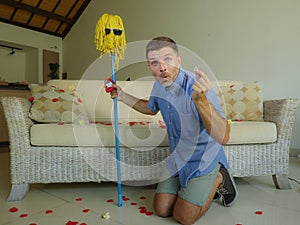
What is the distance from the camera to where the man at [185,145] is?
1171 mm

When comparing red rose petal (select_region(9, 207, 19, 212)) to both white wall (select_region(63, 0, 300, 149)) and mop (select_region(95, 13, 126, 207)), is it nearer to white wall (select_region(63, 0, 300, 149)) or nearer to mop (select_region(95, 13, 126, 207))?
mop (select_region(95, 13, 126, 207))

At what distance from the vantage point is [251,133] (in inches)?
62.9

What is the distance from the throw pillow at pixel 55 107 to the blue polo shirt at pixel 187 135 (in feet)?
2.38

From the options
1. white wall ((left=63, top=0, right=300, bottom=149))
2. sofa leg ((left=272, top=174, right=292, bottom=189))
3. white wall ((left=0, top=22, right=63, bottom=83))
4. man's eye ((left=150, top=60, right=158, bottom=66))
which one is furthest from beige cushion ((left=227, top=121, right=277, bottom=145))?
white wall ((left=0, top=22, right=63, bottom=83))

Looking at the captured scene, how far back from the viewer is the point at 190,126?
1216mm

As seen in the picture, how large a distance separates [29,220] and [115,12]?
4738mm

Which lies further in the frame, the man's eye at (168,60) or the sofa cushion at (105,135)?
the sofa cushion at (105,135)

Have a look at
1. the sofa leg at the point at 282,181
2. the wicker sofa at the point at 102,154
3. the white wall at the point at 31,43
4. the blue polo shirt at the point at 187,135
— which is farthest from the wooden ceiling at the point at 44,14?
the sofa leg at the point at 282,181

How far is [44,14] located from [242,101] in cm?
498

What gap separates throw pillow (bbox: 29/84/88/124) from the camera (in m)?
1.60

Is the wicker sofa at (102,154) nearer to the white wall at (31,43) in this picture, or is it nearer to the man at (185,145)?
the man at (185,145)

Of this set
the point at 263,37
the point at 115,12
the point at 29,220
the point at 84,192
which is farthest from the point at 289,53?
the point at 115,12

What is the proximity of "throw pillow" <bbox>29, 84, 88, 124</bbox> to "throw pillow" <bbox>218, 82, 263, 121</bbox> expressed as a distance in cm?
118

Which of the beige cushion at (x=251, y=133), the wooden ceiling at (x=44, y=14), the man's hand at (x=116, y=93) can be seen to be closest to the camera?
the man's hand at (x=116, y=93)
